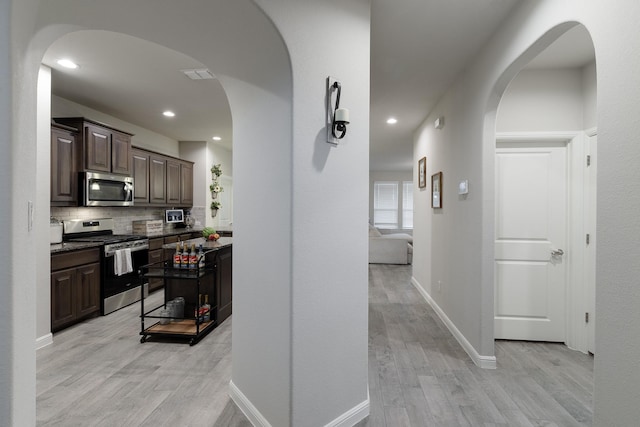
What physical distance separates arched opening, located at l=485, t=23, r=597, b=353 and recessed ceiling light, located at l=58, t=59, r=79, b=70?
4077 millimetres

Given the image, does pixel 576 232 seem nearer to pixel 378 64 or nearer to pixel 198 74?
pixel 378 64

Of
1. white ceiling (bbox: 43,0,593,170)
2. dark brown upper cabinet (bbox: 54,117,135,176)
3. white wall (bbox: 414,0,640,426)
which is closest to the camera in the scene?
white wall (bbox: 414,0,640,426)

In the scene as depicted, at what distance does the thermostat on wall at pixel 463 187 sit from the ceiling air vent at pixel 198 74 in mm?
2747

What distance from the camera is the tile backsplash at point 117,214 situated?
13.4 ft

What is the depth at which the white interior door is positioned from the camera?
10.3 feet

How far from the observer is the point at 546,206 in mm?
3158

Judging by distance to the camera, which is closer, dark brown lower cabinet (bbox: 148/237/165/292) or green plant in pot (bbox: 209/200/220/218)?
dark brown lower cabinet (bbox: 148/237/165/292)

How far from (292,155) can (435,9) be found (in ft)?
5.15

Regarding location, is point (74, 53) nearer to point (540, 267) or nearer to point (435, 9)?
point (435, 9)

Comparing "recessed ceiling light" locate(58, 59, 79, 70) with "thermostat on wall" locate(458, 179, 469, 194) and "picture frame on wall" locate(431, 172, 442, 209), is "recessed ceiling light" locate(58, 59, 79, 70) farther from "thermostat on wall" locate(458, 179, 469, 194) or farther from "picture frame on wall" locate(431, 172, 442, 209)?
"picture frame on wall" locate(431, 172, 442, 209)

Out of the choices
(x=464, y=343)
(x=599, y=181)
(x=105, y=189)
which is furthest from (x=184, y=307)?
(x=599, y=181)

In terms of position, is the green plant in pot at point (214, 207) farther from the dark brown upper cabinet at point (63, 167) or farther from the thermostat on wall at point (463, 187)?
the thermostat on wall at point (463, 187)

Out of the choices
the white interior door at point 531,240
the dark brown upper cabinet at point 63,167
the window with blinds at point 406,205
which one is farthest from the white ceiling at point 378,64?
the window with blinds at point 406,205

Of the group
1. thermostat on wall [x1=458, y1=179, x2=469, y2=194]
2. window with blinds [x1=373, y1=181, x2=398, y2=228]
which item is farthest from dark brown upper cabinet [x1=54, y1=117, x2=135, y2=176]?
window with blinds [x1=373, y1=181, x2=398, y2=228]
